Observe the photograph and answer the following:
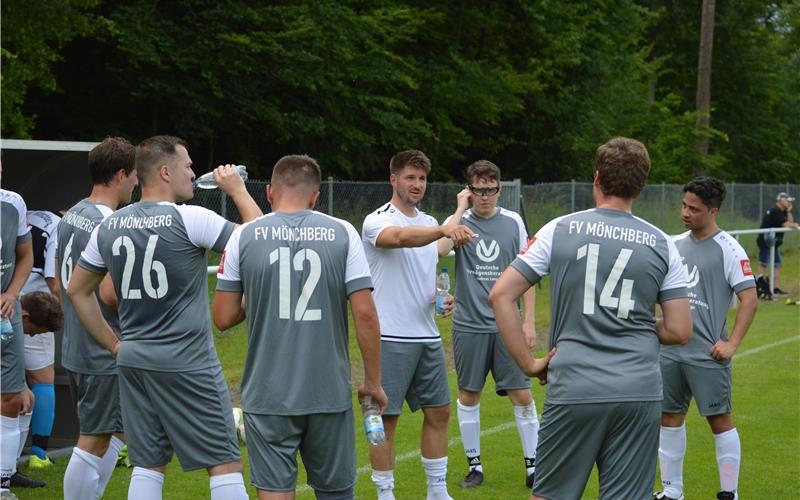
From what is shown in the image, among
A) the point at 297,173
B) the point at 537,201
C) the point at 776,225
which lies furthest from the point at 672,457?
the point at 776,225

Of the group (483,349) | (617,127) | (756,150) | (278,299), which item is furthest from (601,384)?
(756,150)

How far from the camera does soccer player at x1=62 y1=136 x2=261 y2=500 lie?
5.55 m

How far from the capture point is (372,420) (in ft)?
17.7

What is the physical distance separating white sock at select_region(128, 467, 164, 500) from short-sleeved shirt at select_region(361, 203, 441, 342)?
188 centimetres

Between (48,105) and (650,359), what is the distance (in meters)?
23.0

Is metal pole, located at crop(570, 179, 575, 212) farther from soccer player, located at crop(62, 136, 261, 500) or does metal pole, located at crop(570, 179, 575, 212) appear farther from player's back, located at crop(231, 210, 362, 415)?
player's back, located at crop(231, 210, 362, 415)

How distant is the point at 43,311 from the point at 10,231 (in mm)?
565

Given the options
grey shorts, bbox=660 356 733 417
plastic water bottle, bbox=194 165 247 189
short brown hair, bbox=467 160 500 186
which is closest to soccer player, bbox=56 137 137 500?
plastic water bottle, bbox=194 165 247 189

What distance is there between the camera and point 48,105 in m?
25.8

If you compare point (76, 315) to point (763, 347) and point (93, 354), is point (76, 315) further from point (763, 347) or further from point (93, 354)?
point (763, 347)

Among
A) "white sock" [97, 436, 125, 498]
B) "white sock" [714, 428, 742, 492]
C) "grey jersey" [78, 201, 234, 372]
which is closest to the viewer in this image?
"grey jersey" [78, 201, 234, 372]

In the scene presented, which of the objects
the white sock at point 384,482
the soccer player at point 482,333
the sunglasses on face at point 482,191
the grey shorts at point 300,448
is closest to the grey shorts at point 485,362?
the soccer player at point 482,333

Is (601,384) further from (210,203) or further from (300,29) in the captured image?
(300,29)

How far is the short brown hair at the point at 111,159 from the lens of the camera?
21.2 ft
